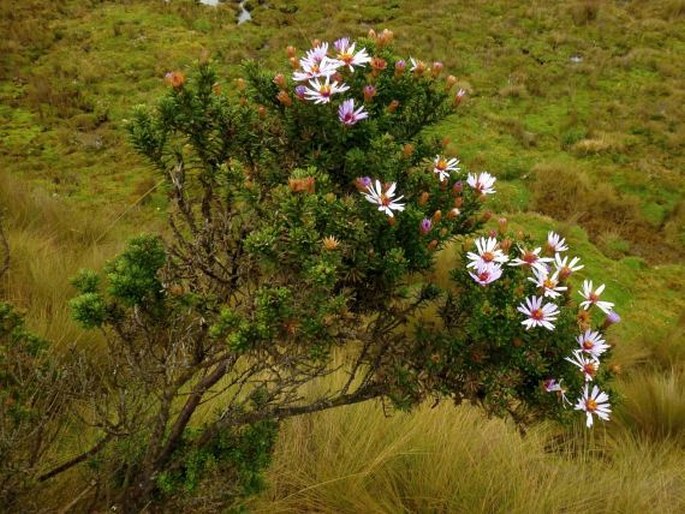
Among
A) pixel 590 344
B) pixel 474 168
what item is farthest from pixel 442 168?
pixel 474 168

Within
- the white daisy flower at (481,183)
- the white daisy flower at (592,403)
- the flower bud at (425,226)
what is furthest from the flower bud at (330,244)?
the white daisy flower at (592,403)

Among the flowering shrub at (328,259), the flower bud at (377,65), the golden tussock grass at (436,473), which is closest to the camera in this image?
the flowering shrub at (328,259)

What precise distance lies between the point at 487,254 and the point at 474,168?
7.77 m

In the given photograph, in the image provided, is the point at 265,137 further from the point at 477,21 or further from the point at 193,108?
the point at 477,21

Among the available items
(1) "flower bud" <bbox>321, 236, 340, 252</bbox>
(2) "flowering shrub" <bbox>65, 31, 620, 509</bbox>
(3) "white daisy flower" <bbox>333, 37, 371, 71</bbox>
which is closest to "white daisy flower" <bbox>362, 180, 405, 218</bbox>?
(2) "flowering shrub" <bbox>65, 31, 620, 509</bbox>

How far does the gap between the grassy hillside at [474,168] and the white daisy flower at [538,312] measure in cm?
148

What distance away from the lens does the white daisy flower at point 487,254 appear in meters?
2.20

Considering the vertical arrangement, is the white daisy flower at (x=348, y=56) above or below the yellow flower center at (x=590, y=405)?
above

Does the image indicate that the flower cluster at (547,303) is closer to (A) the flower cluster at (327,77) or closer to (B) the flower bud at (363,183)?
(B) the flower bud at (363,183)

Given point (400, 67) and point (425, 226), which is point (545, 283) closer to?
point (425, 226)

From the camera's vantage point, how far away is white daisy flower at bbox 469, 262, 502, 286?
2.17 m

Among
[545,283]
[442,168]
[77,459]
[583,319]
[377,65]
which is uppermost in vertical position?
[377,65]

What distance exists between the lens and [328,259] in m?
1.98

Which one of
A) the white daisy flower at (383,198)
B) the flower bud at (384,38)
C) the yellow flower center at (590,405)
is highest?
the flower bud at (384,38)
